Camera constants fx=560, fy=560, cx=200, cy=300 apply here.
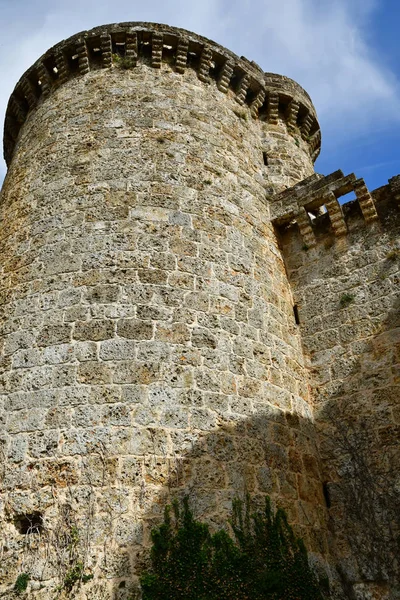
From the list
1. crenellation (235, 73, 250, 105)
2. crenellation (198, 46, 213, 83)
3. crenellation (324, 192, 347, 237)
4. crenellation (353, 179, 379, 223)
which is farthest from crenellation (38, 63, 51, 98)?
crenellation (353, 179, 379, 223)

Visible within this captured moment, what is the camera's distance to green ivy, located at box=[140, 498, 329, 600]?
425 cm

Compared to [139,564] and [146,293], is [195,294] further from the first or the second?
[139,564]

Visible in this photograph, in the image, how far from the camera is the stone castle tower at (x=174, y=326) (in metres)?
4.61

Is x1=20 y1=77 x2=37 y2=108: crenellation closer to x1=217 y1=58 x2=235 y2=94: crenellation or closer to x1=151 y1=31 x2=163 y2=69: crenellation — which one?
x1=151 y1=31 x2=163 y2=69: crenellation

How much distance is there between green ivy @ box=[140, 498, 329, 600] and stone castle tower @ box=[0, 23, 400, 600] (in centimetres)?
16

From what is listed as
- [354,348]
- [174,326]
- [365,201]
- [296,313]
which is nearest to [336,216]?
[365,201]

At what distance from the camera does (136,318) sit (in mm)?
5367

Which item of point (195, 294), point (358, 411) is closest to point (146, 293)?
point (195, 294)

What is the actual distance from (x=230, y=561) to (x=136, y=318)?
7.47 ft

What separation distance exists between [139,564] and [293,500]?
1654mm

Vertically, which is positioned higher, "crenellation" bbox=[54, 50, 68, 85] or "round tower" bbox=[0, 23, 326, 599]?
"crenellation" bbox=[54, 50, 68, 85]

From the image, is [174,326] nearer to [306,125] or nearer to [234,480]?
[234,480]

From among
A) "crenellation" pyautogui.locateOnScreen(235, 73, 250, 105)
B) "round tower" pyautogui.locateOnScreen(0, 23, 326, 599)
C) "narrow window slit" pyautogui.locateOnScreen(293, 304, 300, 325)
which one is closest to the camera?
"round tower" pyautogui.locateOnScreen(0, 23, 326, 599)

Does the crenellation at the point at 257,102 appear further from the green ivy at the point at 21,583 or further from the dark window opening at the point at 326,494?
A: the green ivy at the point at 21,583
